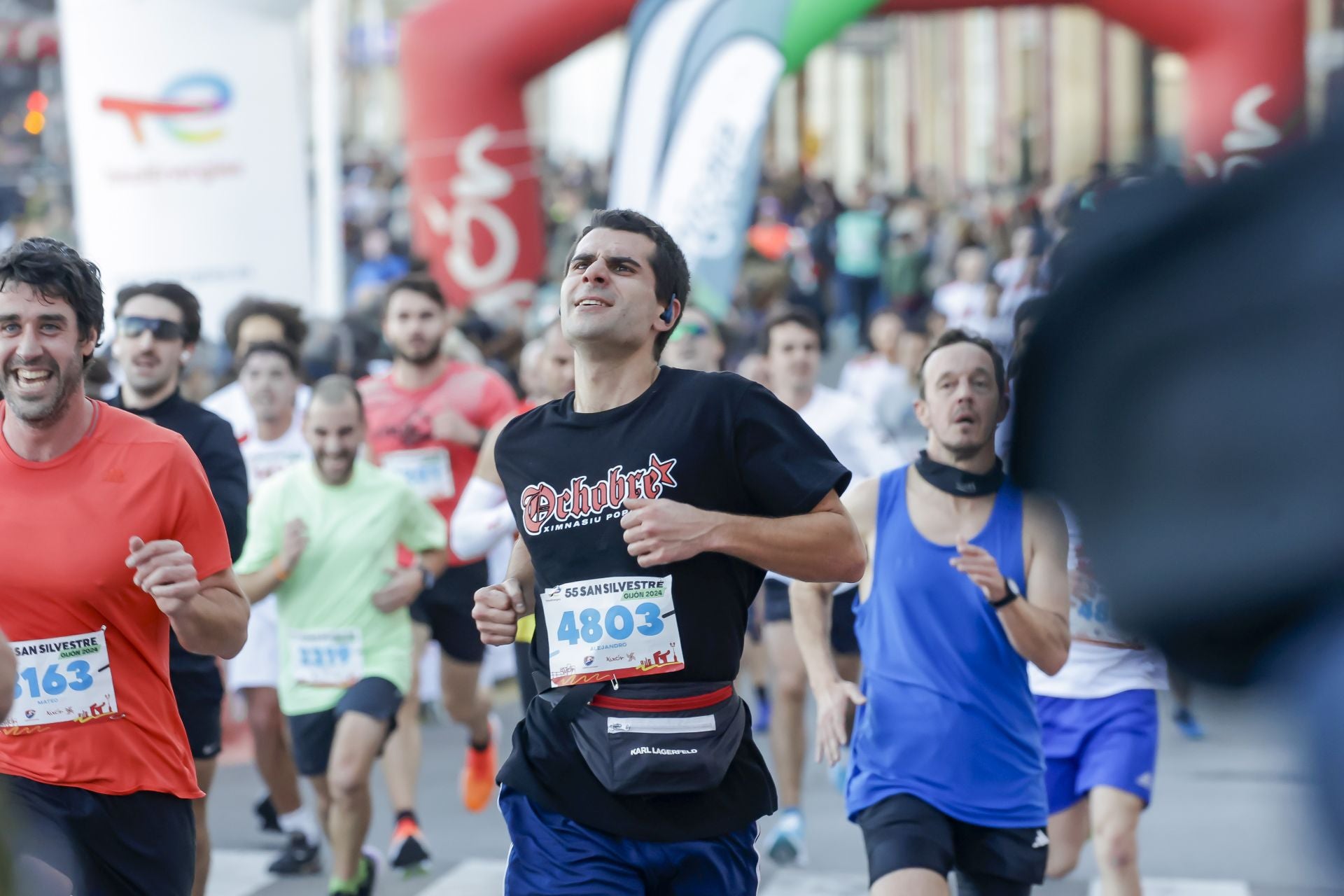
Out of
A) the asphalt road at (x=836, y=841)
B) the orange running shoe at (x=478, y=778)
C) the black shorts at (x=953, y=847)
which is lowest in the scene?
the asphalt road at (x=836, y=841)

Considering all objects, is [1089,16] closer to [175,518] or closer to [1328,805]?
[175,518]

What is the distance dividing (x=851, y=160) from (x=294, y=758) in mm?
54539

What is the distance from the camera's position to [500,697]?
1036 centimetres

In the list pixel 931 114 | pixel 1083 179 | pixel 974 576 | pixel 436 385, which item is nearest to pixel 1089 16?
pixel 931 114

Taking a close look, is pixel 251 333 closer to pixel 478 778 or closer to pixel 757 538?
pixel 478 778

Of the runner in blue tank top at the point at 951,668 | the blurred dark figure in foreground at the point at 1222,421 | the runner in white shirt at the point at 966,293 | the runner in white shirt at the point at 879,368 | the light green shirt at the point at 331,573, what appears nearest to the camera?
the blurred dark figure in foreground at the point at 1222,421

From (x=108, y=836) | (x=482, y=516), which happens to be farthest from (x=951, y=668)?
(x=482, y=516)

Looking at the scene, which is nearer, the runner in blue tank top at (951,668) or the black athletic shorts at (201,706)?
the runner in blue tank top at (951,668)

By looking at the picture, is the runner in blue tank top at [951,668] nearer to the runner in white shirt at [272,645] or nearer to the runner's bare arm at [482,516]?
the runner's bare arm at [482,516]

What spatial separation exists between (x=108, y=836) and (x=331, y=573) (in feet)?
8.55

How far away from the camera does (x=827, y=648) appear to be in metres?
4.62

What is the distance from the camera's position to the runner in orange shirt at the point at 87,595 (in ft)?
11.3

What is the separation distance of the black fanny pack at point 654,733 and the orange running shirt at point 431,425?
149 inches

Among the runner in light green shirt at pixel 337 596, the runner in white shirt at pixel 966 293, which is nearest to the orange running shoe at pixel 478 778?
the runner in light green shirt at pixel 337 596
